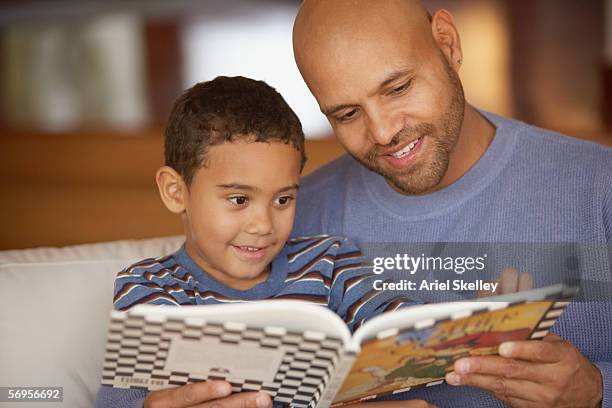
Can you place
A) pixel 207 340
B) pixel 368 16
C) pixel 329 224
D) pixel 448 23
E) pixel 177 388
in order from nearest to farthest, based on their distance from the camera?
1. pixel 207 340
2. pixel 177 388
3. pixel 368 16
4. pixel 448 23
5. pixel 329 224

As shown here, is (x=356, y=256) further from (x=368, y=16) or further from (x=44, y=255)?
(x=44, y=255)

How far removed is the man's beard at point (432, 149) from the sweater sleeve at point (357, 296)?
0.60 ft

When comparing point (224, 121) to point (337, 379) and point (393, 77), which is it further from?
point (337, 379)

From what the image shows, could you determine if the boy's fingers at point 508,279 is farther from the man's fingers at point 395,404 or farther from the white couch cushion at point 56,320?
the white couch cushion at point 56,320

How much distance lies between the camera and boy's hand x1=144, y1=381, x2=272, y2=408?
1.40 meters

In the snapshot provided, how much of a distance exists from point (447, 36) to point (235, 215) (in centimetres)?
59

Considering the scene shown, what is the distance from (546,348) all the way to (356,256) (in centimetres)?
49

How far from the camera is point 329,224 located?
2029mm

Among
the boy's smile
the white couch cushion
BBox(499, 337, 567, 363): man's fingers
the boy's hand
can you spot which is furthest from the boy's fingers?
the white couch cushion

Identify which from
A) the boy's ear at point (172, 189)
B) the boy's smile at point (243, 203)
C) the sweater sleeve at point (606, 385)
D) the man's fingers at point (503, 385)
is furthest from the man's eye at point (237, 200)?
the sweater sleeve at point (606, 385)

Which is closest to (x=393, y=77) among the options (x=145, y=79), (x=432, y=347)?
(x=432, y=347)

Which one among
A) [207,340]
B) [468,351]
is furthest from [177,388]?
[468,351]

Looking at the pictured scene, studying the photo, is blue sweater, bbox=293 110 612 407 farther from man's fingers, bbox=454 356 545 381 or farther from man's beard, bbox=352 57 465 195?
man's fingers, bbox=454 356 545 381

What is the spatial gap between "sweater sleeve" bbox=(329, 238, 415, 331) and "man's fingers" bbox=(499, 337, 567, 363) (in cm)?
29
